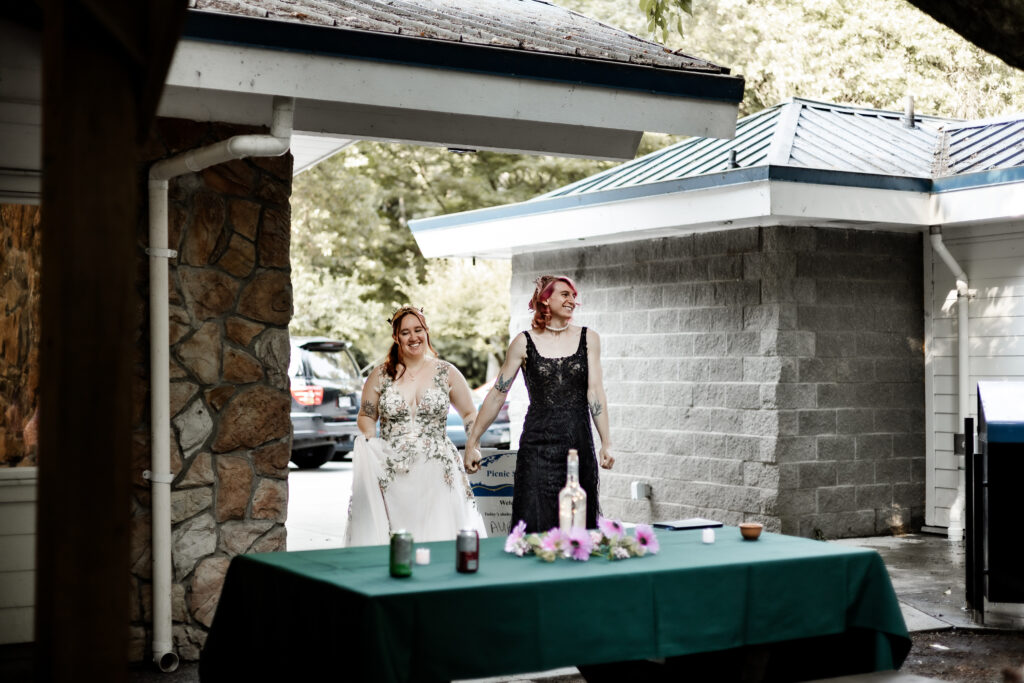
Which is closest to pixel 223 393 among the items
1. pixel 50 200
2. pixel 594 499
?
pixel 594 499

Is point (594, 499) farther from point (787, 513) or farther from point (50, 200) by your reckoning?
point (50, 200)

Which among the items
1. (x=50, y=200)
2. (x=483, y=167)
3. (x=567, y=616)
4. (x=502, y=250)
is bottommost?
(x=567, y=616)

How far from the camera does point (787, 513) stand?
32.9ft

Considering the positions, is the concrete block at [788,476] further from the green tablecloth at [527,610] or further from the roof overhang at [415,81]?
the green tablecloth at [527,610]

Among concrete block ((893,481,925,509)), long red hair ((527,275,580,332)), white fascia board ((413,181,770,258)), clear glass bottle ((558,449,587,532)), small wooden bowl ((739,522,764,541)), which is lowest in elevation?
concrete block ((893,481,925,509))

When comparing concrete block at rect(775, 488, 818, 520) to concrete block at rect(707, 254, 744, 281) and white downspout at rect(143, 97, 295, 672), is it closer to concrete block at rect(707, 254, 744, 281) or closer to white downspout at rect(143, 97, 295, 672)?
concrete block at rect(707, 254, 744, 281)

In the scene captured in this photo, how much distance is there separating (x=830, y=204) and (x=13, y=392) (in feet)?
20.0

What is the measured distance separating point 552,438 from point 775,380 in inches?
149

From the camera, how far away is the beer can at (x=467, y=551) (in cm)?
444

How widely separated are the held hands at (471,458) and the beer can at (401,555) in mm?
2700

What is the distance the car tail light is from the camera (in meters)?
16.7

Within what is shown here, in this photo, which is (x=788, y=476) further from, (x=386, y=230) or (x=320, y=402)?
(x=386, y=230)

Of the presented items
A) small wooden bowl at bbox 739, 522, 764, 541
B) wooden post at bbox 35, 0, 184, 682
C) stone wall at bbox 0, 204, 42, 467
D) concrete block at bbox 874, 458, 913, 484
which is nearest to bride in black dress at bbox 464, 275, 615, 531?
small wooden bowl at bbox 739, 522, 764, 541

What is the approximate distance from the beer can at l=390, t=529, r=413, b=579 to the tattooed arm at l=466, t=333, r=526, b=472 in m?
2.67
